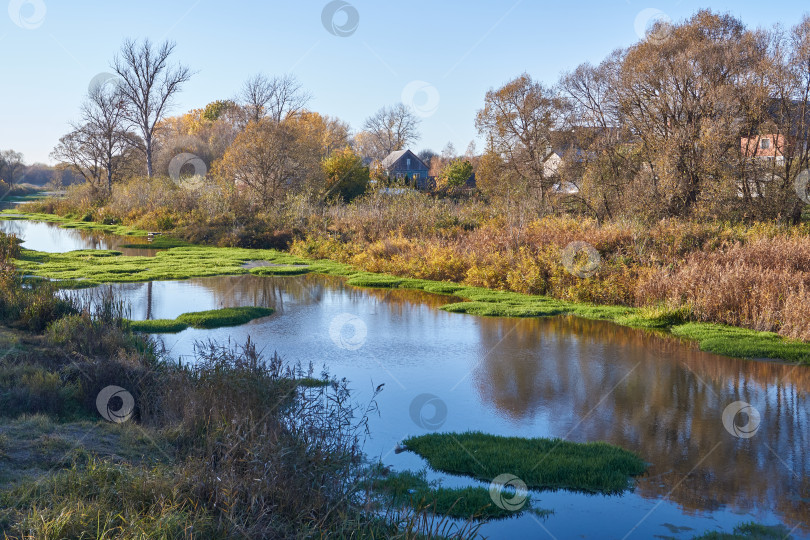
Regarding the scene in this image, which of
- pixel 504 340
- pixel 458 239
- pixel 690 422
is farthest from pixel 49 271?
pixel 690 422

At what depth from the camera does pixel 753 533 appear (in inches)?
190

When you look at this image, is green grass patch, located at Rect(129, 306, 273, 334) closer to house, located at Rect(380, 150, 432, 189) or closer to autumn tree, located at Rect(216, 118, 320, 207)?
autumn tree, located at Rect(216, 118, 320, 207)

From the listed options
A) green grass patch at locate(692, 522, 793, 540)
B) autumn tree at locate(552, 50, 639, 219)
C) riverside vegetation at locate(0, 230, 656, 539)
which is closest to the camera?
riverside vegetation at locate(0, 230, 656, 539)

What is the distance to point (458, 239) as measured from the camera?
20453 mm

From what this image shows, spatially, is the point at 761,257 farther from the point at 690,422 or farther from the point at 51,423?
the point at 51,423

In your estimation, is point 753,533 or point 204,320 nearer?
point 753,533
